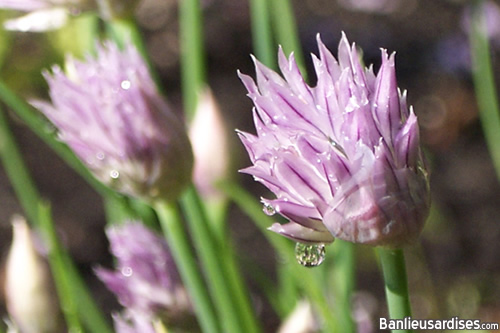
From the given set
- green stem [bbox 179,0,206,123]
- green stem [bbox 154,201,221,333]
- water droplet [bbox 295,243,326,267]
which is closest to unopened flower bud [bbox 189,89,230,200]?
green stem [bbox 179,0,206,123]

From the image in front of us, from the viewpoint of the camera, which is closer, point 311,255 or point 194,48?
point 311,255

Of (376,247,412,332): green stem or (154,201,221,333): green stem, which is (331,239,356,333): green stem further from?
(376,247,412,332): green stem

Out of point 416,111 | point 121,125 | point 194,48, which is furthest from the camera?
point 416,111

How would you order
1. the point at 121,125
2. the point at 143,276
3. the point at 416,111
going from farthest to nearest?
the point at 416,111, the point at 143,276, the point at 121,125

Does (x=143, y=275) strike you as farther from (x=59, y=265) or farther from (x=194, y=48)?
(x=194, y=48)

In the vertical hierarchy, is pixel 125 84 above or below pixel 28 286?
above

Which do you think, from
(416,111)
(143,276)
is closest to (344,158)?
(143,276)
